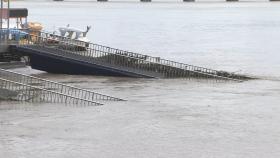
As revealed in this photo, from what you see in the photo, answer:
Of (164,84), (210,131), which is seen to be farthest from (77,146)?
(164,84)

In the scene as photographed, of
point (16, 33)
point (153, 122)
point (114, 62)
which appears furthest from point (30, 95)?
point (16, 33)

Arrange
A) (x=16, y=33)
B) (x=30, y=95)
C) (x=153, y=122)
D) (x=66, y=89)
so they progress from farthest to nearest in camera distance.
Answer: (x=16, y=33) → (x=66, y=89) → (x=30, y=95) → (x=153, y=122)

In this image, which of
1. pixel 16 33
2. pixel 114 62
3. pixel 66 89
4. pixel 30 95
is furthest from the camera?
pixel 16 33

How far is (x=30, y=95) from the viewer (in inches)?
878

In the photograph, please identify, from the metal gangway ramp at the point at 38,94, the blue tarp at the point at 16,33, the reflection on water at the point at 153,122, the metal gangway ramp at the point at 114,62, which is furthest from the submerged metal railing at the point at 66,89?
the blue tarp at the point at 16,33

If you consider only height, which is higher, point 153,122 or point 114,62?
point 114,62

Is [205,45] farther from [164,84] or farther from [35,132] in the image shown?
[35,132]

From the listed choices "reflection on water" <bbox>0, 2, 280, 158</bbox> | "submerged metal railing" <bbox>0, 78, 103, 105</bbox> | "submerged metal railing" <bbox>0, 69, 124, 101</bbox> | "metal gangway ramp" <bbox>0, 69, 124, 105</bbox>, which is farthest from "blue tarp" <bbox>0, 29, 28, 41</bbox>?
"submerged metal railing" <bbox>0, 78, 103, 105</bbox>

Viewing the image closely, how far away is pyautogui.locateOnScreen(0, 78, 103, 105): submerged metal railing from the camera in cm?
2181

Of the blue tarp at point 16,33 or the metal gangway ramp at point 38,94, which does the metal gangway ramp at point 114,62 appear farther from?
the metal gangway ramp at point 38,94

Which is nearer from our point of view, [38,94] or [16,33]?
[38,94]

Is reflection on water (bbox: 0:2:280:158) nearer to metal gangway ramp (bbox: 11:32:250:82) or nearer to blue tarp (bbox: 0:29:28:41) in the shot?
metal gangway ramp (bbox: 11:32:250:82)

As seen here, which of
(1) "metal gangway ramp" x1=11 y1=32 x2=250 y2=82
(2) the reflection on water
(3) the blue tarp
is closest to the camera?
(2) the reflection on water

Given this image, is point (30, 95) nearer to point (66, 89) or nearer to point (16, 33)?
point (66, 89)
